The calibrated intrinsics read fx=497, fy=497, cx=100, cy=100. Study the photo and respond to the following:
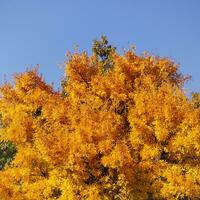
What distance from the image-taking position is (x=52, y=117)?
177ft

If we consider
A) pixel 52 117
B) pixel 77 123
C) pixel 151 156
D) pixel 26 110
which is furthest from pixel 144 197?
pixel 26 110

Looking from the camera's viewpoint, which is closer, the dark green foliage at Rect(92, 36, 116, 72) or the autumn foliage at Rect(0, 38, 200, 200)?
the autumn foliage at Rect(0, 38, 200, 200)

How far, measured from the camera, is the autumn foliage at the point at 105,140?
144ft

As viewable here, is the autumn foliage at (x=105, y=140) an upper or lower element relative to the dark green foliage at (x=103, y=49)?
lower

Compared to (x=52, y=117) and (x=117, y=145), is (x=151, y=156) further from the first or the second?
(x=52, y=117)

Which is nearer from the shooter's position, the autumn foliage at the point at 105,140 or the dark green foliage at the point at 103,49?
the autumn foliage at the point at 105,140

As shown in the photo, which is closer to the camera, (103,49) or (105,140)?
(105,140)

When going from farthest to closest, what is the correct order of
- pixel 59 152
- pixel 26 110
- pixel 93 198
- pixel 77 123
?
pixel 26 110 → pixel 77 123 → pixel 59 152 → pixel 93 198

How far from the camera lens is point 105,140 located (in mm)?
45375

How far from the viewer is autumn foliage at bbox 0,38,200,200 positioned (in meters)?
43.9

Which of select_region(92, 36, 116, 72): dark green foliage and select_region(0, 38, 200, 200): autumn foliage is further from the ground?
select_region(92, 36, 116, 72): dark green foliage

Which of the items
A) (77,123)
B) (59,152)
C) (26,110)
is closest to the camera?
(59,152)

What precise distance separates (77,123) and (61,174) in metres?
6.35

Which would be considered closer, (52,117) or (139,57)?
(52,117)
